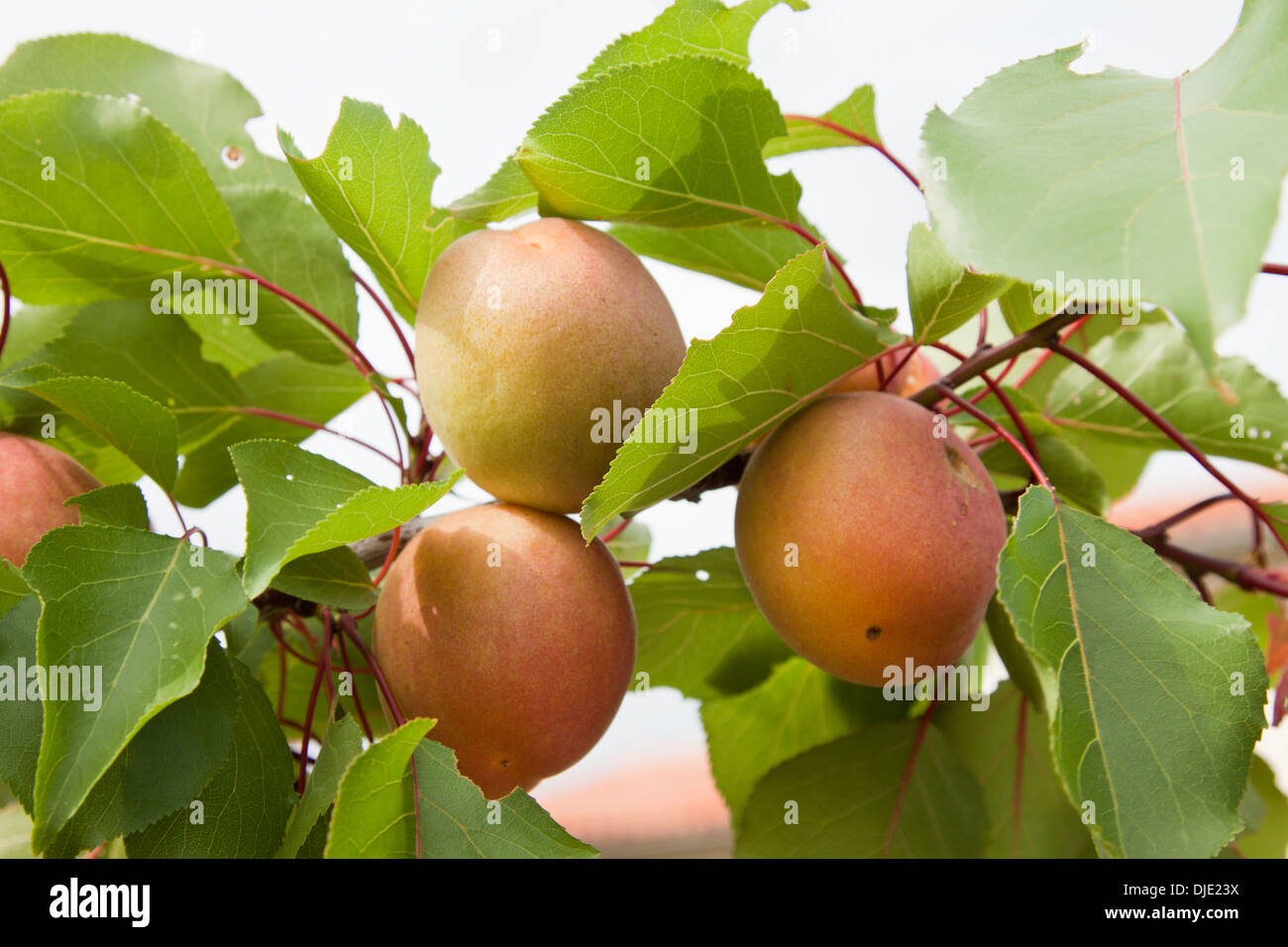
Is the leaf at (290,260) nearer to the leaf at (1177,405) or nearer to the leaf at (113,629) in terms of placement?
the leaf at (113,629)

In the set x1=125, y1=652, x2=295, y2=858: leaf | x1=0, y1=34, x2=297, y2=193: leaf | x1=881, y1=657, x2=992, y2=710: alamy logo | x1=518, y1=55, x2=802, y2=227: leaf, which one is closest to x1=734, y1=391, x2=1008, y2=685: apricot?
x1=881, y1=657, x2=992, y2=710: alamy logo

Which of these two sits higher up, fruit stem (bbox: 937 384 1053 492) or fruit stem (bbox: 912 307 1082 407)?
fruit stem (bbox: 912 307 1082 407)

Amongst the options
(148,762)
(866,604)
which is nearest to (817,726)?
(866,604)

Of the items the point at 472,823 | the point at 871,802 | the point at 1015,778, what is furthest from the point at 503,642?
the point at 1015,778

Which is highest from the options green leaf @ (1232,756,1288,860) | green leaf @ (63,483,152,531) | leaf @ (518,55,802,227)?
leaf @ (518,55,802,227)

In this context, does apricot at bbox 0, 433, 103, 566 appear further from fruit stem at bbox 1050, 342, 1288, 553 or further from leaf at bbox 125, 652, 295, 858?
fruit stem at bbox 1050, 342, 1288, 553

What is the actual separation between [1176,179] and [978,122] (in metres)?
0.09

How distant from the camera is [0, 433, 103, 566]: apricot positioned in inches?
18.4

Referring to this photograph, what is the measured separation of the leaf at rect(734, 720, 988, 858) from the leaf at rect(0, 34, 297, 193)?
470 mm

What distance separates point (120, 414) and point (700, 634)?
0.34 meters

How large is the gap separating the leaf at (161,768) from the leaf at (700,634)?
247 millimetres

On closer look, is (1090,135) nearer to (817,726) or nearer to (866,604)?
(866,604)

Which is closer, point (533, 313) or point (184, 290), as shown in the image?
point (533, 313)

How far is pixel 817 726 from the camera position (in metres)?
0.72
